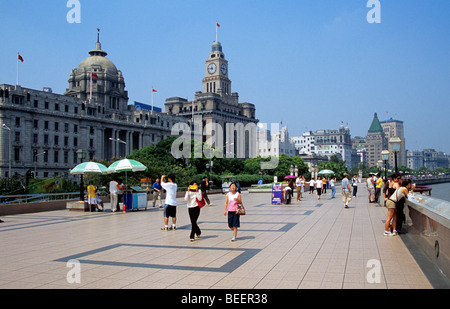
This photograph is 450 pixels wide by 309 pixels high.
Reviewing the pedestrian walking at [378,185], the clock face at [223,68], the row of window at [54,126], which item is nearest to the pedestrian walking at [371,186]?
the pedestrian walking at [378,185]

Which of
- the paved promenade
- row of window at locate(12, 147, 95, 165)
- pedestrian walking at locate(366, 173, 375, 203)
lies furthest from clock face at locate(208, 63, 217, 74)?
the paved promenade

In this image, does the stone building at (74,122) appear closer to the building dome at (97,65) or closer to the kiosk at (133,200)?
the building dome at (97,65)

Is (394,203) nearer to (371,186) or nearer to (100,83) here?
(371,186)

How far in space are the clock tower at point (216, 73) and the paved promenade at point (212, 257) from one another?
411 ft

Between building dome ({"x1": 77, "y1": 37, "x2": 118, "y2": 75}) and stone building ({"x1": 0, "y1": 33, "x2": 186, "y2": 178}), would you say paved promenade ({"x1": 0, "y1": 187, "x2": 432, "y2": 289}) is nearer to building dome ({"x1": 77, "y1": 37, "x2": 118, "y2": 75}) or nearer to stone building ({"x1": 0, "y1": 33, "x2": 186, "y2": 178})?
stone building ({"x1": 0, "y1": 33, "x2": 186, "y2": 178})

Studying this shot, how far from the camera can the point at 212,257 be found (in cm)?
954

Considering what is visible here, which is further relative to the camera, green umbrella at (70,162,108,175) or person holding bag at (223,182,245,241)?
green umbrella at (70,162,108,175)

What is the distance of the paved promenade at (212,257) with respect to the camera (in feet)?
24.1

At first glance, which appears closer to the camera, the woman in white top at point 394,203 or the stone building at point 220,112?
the woman in white top at point 394,203

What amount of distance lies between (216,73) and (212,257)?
13484 centimetres

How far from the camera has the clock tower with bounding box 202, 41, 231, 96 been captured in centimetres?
13975

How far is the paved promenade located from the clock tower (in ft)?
411
